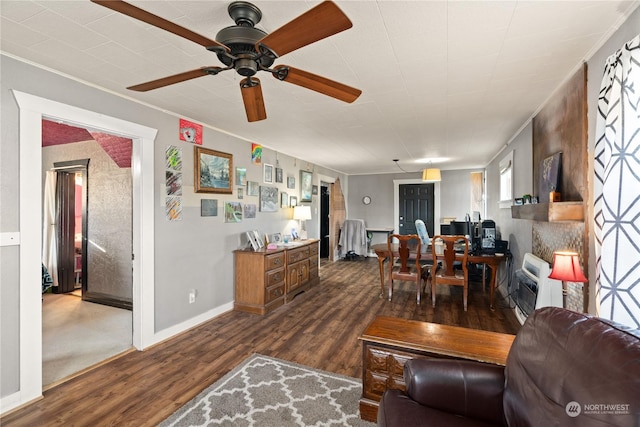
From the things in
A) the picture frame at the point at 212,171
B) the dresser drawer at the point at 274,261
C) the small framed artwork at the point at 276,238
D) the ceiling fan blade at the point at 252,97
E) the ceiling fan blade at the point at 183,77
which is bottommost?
the dresser drawer at the point at 274,261

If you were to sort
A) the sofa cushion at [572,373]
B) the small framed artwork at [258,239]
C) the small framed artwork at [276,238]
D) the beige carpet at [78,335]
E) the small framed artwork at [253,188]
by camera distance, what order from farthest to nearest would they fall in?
1. the small framed artwork at [276,238]
2. the small framed artwork at [253,188]
3. the small framed artwork at [258,239]
4. the beige carpet at [78,335]
5. the sofa cushion at [572,373]

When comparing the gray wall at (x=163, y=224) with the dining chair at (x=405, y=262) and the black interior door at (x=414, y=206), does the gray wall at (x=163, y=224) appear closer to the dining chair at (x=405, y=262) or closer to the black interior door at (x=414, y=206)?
the dining chair at (x=405, y=262)

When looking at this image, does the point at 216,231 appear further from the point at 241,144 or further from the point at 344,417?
the point at 344,417

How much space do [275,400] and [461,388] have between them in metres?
1.25

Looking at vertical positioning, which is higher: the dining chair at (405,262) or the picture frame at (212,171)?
the picture frame at (212,171)

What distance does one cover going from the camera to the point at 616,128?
4.50 feet

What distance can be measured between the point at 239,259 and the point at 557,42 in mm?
3591

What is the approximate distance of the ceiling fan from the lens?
42.4 inches

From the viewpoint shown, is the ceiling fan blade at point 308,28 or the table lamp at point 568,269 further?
the table lamp at point 568,269

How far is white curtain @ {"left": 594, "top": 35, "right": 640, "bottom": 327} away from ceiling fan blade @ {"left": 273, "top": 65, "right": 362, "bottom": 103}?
1.20 metres

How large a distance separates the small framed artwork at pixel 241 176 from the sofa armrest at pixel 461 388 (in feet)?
10.4

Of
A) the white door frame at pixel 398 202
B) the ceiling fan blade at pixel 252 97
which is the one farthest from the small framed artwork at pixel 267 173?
the white door frame at pixel 398 202

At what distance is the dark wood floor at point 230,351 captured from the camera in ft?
6.36

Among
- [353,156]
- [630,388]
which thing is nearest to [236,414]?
[630,388]
